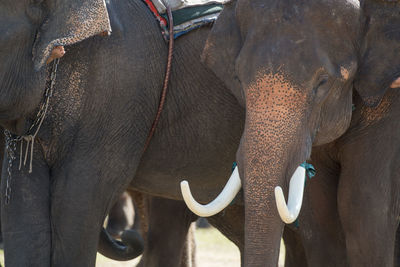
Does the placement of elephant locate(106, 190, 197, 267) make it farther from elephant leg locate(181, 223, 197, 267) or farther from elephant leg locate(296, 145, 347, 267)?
elephant leg locate(296, 145, 347, 267)

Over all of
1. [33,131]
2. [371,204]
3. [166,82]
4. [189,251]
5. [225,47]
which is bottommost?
[189,251]

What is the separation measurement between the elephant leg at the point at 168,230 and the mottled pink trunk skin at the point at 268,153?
1.66 m

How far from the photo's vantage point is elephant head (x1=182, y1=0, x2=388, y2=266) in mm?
3236

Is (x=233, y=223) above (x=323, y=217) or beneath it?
beneath

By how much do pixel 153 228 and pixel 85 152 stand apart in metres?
1.23

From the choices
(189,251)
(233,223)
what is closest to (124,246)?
(233,223)

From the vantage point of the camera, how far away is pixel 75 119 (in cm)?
378

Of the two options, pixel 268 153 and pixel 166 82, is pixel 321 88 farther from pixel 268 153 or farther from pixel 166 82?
pixel 166 82

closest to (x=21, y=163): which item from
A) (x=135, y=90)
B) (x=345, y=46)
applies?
(x=135, y=90)

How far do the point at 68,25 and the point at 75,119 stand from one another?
14.3 inches

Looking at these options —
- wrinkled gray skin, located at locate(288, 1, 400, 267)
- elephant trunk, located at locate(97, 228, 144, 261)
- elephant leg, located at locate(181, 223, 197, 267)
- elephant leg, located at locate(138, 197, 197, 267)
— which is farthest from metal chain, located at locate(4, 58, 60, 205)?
elephant leg, located at locate(181, 223, 197, 267)

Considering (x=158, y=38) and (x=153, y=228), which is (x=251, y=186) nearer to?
(x=158, y=38)

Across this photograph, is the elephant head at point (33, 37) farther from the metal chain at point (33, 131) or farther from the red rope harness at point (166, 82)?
the red rope harness at point (166, 82)

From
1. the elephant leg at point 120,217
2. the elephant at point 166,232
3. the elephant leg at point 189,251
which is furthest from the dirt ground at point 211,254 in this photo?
the elephant at point 166,232
